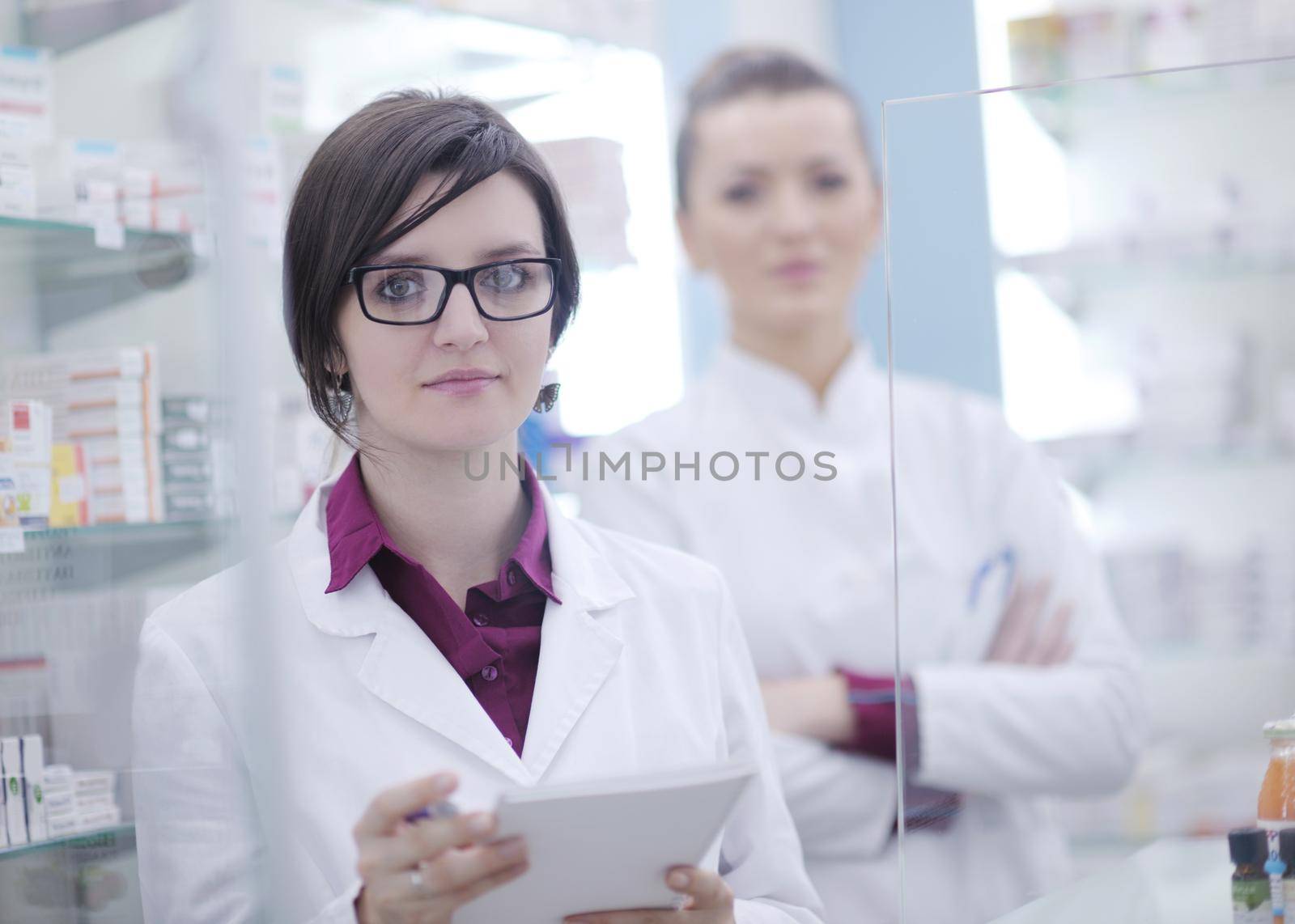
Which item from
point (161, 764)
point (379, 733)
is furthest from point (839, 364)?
point (161, 764)

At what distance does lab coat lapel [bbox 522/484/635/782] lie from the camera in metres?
1.25

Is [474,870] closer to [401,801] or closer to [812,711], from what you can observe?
[401,801]

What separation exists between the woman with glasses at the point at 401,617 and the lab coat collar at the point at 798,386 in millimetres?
672

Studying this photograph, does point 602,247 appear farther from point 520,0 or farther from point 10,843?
point 520,0

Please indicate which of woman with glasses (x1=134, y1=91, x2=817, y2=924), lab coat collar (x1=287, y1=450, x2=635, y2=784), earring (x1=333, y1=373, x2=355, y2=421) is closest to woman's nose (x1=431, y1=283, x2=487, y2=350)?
woman with glasses (x1=134, y1=91, x2=817, y2=924)

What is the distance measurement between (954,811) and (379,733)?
76 cm

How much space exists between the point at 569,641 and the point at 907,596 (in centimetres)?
55

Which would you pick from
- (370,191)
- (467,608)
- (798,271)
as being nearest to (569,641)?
(467,608)

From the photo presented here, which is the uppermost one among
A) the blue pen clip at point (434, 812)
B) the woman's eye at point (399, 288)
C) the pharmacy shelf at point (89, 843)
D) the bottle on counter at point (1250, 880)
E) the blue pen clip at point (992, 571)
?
the woman's eye at point (399, 288)

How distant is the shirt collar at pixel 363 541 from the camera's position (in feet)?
4.17

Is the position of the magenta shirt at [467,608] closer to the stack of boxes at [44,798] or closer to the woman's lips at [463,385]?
the woman's lips at [463,385]

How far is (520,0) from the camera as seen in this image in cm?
265

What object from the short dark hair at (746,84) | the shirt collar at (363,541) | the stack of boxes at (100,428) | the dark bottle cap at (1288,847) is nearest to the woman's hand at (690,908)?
the shirt collar at (363,541)

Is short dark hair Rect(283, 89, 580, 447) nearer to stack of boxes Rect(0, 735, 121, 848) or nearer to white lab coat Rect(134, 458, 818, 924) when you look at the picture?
white lab coat Rect(134, 458, 818, 924)
